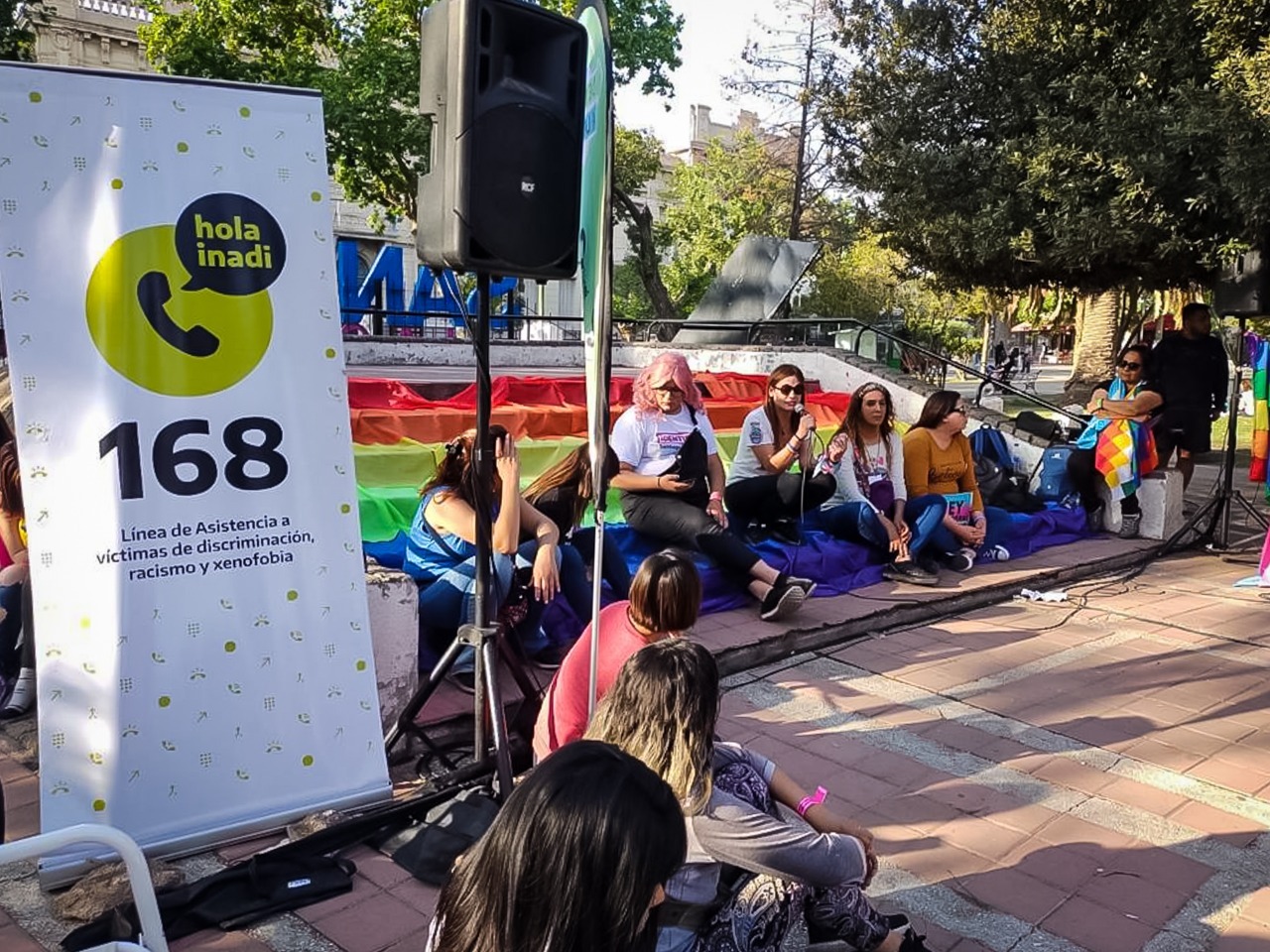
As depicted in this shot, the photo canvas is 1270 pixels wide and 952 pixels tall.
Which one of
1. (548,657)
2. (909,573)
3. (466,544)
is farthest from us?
(909,573)

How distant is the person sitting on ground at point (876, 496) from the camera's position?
657 cm

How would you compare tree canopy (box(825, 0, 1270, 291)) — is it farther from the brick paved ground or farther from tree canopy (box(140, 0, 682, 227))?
tree canopy (box(140, 0, 682, 227))

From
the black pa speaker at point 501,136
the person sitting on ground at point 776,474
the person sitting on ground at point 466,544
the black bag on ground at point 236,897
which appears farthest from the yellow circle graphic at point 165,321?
the person sitting on ground at point 776,474

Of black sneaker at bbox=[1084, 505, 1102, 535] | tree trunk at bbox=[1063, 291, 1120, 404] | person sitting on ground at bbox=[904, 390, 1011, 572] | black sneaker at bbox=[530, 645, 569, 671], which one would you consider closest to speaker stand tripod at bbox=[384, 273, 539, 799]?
black sneaker at bbox=[530, 645, 569, 671]

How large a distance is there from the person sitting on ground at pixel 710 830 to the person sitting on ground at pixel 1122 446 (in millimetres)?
6789

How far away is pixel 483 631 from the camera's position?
3.46 m

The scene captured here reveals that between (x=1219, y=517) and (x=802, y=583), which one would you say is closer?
(x=802, y=583)

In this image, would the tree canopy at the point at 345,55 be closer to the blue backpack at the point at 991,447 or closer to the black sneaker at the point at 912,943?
the blue backpack at the point at 991,447

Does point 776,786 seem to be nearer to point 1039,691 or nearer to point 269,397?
point 269,397

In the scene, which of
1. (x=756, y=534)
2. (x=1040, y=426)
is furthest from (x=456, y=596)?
(x=1040, y=426)

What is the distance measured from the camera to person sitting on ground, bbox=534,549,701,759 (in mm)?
2939

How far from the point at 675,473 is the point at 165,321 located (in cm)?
325

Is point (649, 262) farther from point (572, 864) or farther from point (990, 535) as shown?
point (572, 864)

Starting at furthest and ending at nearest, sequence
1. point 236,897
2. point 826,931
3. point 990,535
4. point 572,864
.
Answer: point 990,535 < point 236,897 < point 826,931 < point 572,864
